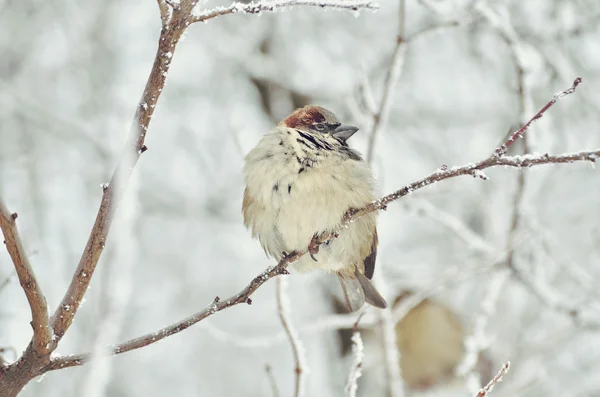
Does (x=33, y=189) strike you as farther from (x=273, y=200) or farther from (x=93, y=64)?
(x=273, y=200)

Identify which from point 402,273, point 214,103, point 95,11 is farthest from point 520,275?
point 95,11

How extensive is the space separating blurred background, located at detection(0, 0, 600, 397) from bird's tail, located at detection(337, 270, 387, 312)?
1.24 meters

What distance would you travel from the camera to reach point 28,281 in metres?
1.75

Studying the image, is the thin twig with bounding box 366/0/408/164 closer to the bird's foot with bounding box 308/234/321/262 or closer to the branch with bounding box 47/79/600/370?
the bird's foot with bounding box 308/234/321/262

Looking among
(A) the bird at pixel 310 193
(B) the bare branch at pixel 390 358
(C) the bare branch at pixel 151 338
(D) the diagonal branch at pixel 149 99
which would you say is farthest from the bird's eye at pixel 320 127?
(D) the diagonal branch at pixel 149 99

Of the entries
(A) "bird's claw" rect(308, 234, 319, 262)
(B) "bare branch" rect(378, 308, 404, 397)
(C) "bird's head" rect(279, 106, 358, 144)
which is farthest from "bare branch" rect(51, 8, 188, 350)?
(B) "bare branch" rect(378, 308, 404, 397)

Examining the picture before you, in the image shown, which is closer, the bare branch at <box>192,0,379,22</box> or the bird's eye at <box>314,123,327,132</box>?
the bare branch at <box>192,0,379,22</box>

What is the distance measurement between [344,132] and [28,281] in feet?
6.35

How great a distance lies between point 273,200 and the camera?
122 inches

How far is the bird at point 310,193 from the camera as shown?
9.95 ft

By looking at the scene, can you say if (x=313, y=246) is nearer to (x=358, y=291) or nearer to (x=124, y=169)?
(x=358, y=291)

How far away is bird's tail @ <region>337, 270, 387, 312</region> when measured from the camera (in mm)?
3549

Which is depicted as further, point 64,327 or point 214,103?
point 214,103

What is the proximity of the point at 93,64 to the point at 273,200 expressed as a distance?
4.41 m
